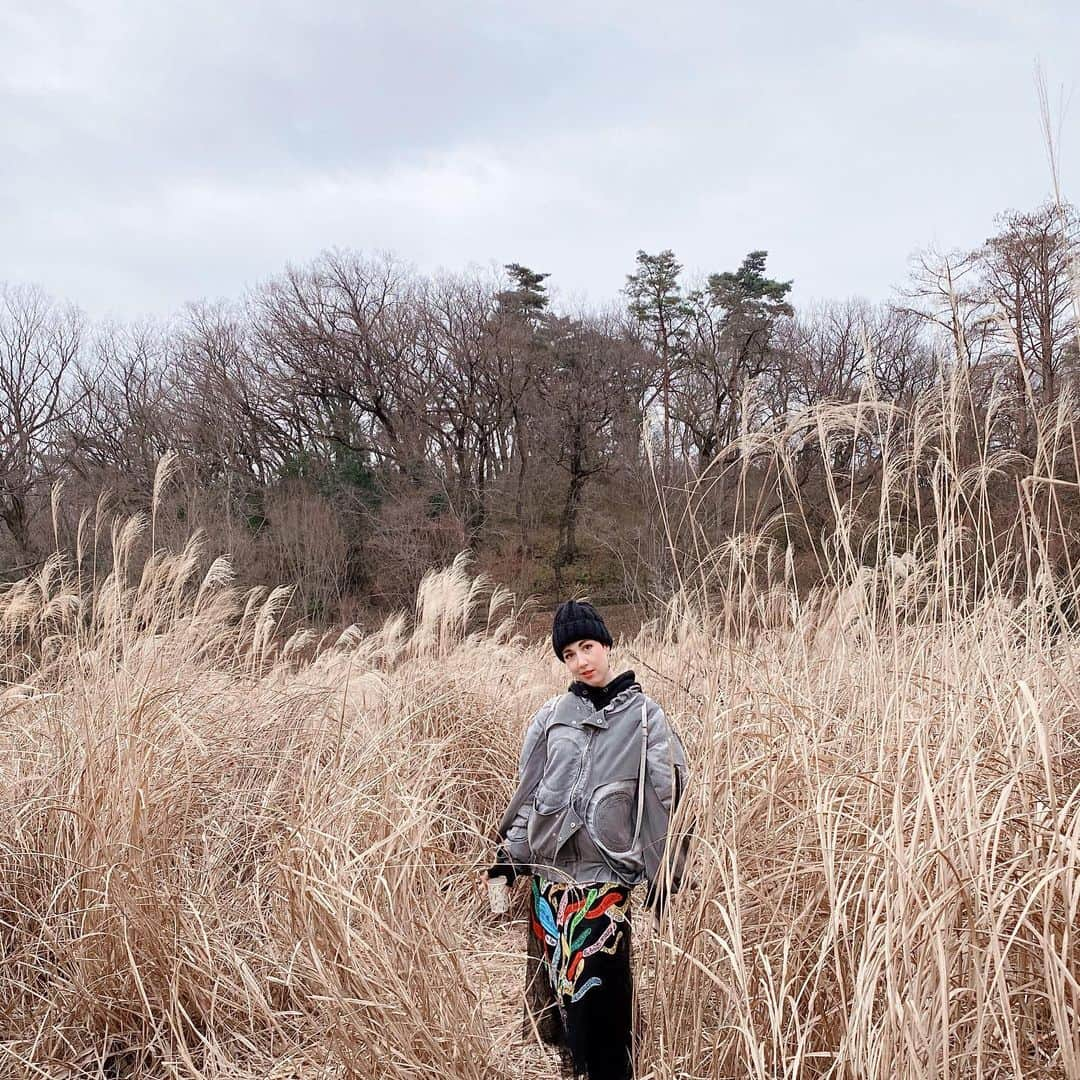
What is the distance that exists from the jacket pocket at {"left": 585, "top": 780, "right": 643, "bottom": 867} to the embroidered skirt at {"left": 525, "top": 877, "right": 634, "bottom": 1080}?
0.34ft

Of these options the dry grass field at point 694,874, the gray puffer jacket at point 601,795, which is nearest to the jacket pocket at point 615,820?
the gray puffer jacket at point 601,795

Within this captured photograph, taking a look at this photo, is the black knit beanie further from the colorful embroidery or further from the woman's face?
the colorful embroidery

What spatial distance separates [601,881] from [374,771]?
47.8 inches

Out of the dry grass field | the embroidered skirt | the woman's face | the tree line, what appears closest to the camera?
the dry grass field

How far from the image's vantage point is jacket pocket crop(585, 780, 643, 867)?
2277 mm

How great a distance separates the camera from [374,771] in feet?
10.5

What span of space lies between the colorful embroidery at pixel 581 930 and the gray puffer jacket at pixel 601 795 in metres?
0.04

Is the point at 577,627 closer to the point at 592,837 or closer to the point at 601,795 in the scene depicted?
the point at 601,795

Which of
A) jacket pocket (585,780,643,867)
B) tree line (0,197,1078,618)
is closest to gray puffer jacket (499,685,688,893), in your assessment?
jacket pocket (585,780,643,867)

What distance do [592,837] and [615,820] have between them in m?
0.08

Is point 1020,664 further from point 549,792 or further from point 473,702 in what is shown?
point 473,702

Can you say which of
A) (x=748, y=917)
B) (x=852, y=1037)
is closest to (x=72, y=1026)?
(x=748, y=917)

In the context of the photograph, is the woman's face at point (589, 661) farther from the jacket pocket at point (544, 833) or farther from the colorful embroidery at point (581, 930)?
the colorful embroidery at point (581, 930)

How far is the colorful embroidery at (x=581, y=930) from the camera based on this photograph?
2.28 m
